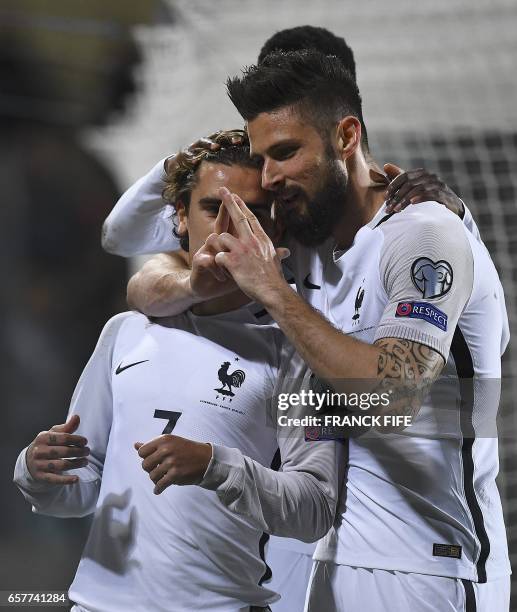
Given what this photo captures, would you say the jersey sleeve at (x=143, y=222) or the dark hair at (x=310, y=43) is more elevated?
the dark hair at (x=310, y=43)

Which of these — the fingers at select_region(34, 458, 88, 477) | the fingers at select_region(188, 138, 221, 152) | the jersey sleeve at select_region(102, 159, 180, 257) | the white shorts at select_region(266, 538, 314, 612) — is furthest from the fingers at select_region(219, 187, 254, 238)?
the white shorts at select_region(266, 538, 314, 612)

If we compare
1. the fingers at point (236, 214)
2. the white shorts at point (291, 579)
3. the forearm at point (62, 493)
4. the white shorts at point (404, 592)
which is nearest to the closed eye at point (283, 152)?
the fingers at point (236, 214)

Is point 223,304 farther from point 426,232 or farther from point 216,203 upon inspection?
point 426,232

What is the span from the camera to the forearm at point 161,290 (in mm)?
2209

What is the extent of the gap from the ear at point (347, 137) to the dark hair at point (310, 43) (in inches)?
27.3

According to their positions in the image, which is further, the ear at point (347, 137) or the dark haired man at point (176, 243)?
the ear at point (347, 137)

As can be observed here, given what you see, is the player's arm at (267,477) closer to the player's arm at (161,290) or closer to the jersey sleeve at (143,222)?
the player's arm at (161,290)

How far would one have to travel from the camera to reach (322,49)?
3.08m

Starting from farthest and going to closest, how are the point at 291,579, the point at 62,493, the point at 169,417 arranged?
the point at 291,579
the point at 62,493
the point at 169,417

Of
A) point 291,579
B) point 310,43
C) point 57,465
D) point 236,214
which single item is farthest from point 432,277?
point 310,43

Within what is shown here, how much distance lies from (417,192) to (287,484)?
79 cm

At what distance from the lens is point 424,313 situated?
1994 mm

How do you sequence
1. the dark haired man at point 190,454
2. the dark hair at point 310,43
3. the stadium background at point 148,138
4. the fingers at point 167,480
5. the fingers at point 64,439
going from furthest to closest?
the stadium background at point 148,138 < the dark hair at point 310,43 < the fingers at point 64,439 < the dark haired man at point 190,454 < the fingers at point 167,480

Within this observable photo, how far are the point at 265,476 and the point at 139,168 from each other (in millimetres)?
3355
